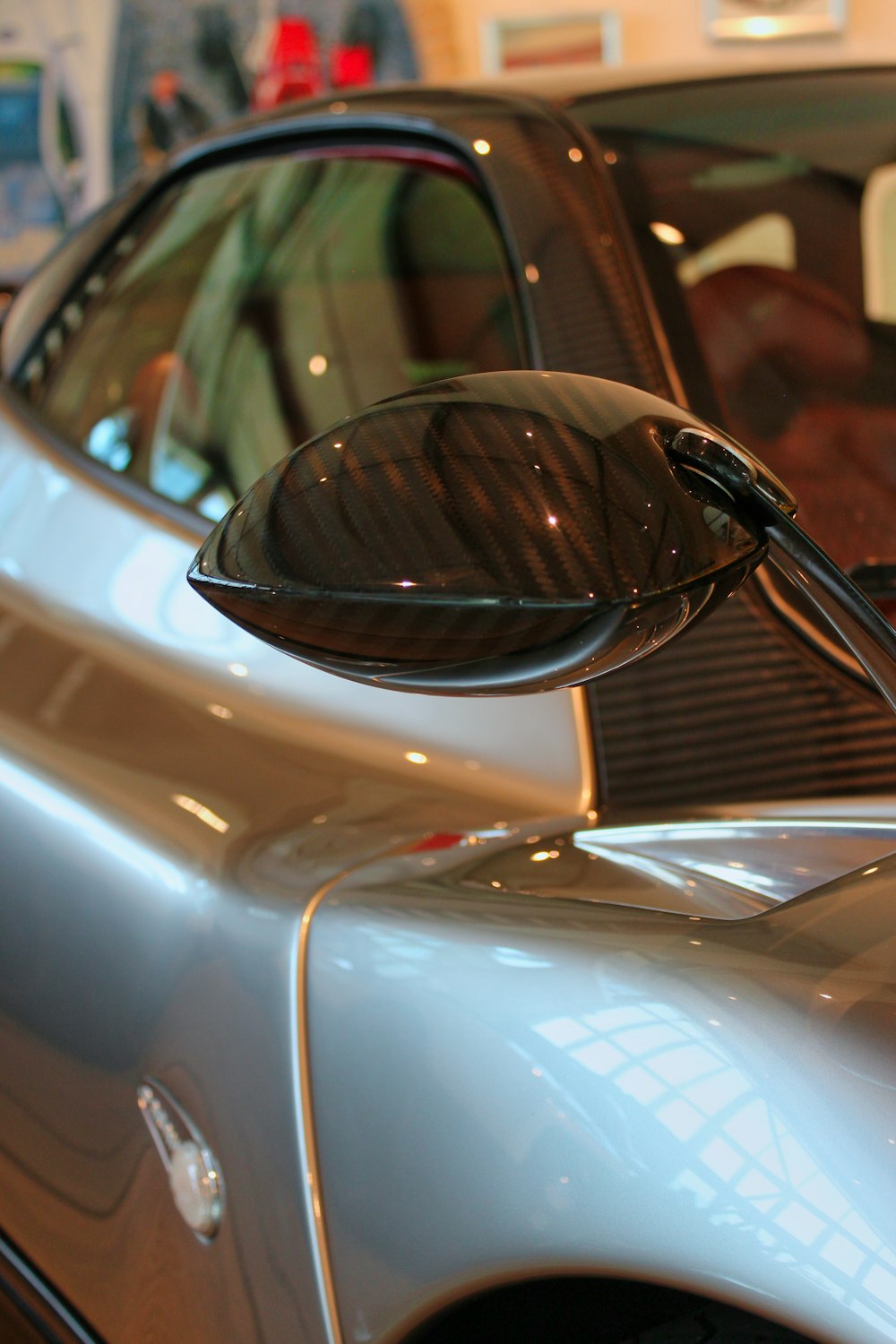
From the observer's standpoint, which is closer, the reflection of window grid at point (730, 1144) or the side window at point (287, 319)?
the reflection of window grid at point (730, 1144)

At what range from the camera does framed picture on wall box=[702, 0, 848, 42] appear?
4.01 meters

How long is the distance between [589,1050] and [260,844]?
26cm

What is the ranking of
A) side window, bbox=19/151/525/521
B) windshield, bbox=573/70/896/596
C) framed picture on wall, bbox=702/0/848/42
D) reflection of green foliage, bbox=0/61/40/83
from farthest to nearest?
1. reflection of green foliage, bbox=0/61/40/83
2. framed picture on wall, bbox=702/0/848/42
3. side window, bbox=19/151/525/521
4. windshield, bbox=573/70/896/596

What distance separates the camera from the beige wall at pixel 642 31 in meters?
4.09

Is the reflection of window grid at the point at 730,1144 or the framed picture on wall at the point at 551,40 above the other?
the framed picture on wall at the point at 551,40

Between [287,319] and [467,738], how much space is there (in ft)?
1.66

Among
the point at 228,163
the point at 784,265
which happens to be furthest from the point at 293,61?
the point at 784,265

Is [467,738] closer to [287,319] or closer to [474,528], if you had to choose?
[474,528]

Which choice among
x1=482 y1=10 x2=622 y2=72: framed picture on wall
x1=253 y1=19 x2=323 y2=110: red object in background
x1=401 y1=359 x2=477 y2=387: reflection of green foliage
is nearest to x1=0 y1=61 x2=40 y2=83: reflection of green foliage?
x1=253 y1=19 x2=323 y2=110: red object in background

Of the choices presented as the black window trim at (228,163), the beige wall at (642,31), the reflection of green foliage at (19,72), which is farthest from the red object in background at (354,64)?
the black window trim at (228,163)

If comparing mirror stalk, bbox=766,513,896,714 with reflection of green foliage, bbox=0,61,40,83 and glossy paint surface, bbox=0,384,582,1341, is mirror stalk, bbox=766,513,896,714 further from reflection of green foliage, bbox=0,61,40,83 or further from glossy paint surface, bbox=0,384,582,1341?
reflection of green foliage, bbox=0,61,40,83

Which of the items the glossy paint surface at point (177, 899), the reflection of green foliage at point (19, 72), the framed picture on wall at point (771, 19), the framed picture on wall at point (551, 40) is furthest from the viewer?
the reflection of green foliage at point (19, 72)

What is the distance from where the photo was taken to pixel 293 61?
4.24 m

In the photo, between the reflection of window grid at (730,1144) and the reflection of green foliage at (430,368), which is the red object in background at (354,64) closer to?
the reflection of green foliage at (430,368)
